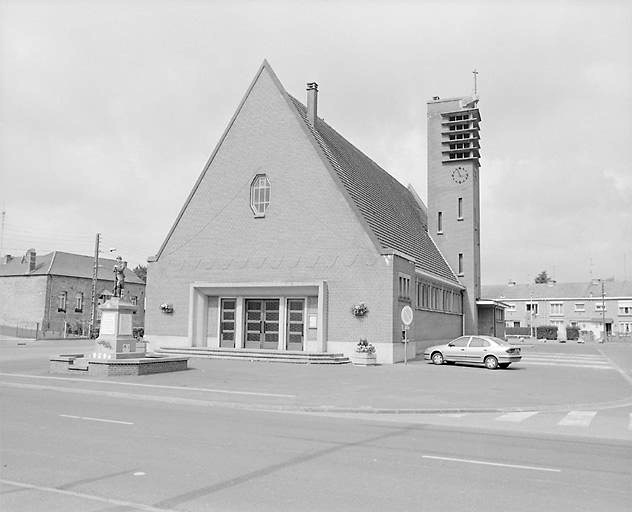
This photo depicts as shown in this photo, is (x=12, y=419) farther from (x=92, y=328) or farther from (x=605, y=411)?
(x=92, y=328)

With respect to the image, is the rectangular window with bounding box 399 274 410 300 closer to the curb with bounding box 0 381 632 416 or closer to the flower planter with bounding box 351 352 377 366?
the flower planter with bounding box 351 352 377 366

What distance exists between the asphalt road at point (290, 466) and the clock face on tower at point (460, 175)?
3669 centimetres

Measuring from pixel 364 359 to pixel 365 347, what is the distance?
656 millimetres

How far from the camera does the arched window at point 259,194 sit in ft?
112

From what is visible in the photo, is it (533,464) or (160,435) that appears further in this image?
(160,435)

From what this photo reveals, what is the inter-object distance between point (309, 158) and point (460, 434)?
23476 mm

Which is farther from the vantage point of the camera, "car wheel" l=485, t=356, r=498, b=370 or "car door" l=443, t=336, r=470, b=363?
"car door" l=443, t=336, r=470, b=363

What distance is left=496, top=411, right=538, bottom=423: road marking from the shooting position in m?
13.4

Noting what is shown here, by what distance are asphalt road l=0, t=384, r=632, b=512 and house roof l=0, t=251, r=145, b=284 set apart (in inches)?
2279

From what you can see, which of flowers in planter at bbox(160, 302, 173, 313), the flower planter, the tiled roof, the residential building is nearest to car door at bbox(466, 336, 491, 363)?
the flower planter

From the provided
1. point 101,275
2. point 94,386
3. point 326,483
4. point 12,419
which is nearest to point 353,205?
point 94,386

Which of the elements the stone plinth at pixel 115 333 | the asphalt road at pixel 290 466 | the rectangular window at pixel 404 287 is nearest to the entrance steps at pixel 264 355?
the rectangular window at pixel 404 287

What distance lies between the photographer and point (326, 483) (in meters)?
7.20

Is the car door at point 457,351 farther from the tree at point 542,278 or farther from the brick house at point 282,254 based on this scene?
the tree at point 542,278
